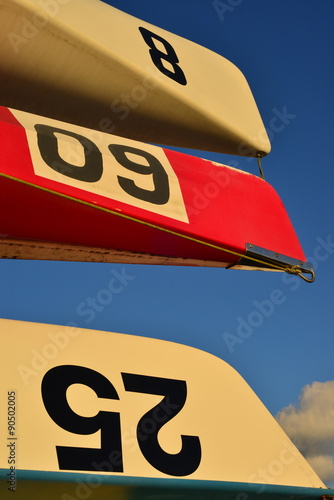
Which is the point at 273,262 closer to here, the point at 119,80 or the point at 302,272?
the point at 302,272

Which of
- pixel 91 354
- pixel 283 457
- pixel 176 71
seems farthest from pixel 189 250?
pixel 176 71

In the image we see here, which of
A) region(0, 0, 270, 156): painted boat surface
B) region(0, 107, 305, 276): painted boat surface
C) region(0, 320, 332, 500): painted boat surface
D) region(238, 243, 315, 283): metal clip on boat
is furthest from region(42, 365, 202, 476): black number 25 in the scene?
region(0, 0, 270, 156): painted boat surface

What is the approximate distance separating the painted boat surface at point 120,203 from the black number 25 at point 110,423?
Result: 499 mm

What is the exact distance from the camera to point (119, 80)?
Answer: 3010mm

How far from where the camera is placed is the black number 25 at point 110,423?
2051 millimetres

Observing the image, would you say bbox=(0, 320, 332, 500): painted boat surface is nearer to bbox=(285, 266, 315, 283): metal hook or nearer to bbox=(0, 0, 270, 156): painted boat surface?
bbox=(285, 266, 315, 283): metal hook

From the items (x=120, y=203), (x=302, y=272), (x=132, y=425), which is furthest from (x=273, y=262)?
(x=132, y=425)

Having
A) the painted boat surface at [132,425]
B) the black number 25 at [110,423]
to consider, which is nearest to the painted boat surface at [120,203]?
the painted boat surface at [132,425]

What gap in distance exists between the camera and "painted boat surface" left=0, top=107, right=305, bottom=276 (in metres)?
2.28

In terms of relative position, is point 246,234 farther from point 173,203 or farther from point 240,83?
point 240,83

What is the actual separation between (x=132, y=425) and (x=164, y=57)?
1.86 meters

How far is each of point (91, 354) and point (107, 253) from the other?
0.45 m

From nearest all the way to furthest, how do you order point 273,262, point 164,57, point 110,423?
point 110,423, point 273,262, point 164,57

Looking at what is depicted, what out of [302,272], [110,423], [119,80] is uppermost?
[119,80]
